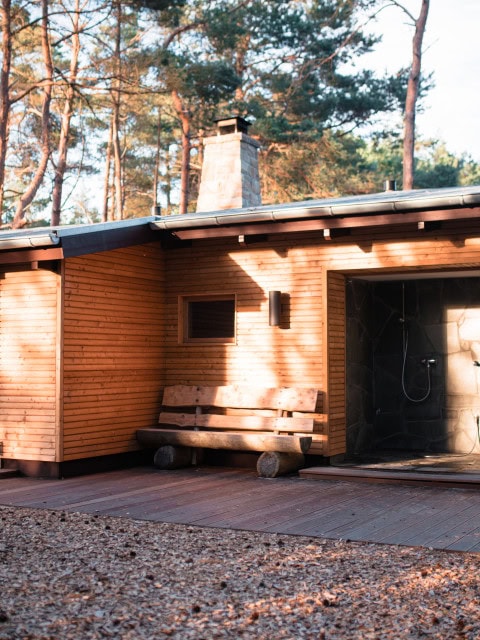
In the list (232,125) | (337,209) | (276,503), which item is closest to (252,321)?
(337,209)

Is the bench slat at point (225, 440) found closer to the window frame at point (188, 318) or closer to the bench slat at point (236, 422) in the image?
the bench slat at point (236, 422)

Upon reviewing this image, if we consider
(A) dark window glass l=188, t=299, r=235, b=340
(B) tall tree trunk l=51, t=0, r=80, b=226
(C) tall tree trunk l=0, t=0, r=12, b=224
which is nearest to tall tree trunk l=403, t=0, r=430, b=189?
(B) tall tree trunk l=51, t=0, r=80, b=226

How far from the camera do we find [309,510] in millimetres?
6844

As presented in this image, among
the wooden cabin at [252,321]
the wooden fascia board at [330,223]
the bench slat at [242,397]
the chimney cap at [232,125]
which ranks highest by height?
the chimney cap at [232,125]

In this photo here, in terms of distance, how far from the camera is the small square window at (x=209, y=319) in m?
10.0

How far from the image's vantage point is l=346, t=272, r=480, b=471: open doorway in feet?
33.4

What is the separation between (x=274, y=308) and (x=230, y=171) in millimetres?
4125

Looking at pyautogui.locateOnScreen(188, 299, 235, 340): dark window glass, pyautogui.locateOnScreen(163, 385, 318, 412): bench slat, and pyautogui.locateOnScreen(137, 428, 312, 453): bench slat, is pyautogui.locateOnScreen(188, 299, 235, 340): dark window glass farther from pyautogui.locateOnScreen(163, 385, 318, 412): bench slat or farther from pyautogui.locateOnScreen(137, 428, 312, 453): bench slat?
pyautogui.locateOnScreen(137, 428, 312, 453): bench slat

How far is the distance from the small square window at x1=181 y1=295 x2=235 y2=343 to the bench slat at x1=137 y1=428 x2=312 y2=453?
1.26m

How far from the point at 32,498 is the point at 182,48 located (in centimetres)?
1569

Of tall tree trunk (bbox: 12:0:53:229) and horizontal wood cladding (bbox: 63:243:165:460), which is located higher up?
tall tree trunk (bbox: 12:0:53:229)

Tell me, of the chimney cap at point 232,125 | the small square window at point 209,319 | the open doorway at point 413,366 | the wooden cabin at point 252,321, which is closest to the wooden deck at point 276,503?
the wooden cabin at point 252,321

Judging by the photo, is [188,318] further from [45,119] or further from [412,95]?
[45,119]

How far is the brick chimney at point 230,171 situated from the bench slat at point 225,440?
4.39m
